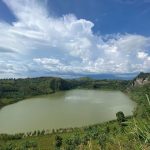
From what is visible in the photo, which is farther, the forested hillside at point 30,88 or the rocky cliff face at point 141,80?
the rocky cliff face at point 141,80

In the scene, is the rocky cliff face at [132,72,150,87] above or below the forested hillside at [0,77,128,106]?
above

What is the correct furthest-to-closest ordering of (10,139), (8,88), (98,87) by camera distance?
(98,87), (8,88), (10,139)

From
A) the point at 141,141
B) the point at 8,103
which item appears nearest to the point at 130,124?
the point at 141,141

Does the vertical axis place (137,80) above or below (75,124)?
above

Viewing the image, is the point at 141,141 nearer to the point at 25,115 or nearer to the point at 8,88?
the point at 25,115

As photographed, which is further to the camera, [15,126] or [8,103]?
[8,103]

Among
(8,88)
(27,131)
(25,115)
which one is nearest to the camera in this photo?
(27,131)

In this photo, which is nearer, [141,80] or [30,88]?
[30,88]

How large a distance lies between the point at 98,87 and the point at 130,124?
491 feet

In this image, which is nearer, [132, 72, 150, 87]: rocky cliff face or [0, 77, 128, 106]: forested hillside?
[0, 77, 128, 106]: forested hillside

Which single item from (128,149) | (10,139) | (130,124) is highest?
(130,124)

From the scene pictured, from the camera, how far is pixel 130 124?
70.4 inches

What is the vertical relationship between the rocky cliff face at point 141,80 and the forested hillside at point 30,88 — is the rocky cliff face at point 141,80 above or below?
above

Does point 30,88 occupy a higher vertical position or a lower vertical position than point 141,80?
lower
